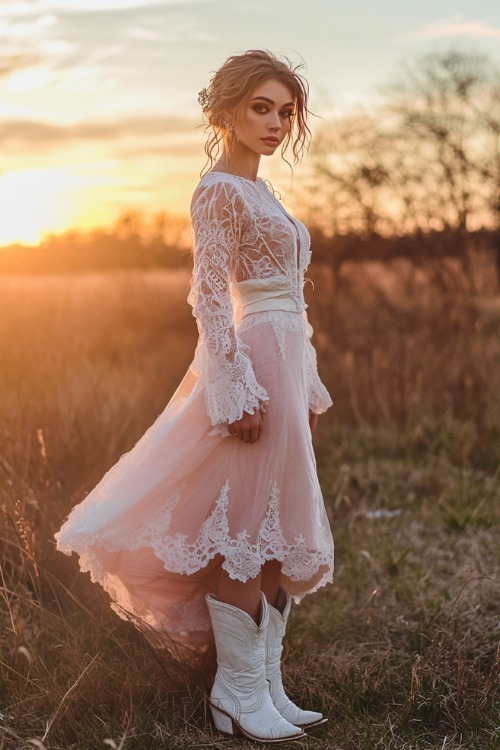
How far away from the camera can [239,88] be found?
2572 millimetres

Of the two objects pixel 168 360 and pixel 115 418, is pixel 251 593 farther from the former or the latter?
pixel 168 360

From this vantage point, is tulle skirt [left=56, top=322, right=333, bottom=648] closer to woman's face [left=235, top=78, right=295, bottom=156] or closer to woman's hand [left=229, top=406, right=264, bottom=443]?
woman's hand [left=229, top=406, right=264, bottom=443]

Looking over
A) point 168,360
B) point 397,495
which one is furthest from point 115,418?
point 168,360

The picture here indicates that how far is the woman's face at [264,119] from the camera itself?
8.47ft

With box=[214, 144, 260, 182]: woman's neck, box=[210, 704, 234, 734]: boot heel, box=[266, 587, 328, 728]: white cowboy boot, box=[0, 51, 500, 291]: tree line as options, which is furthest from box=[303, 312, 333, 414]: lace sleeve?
box=[0, 51, 500, 291]: tree line

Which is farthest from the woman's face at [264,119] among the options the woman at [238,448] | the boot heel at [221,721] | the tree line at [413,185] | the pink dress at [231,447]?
the tree line at [413,185]

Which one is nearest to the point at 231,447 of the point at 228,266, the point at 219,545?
the point at 219,545

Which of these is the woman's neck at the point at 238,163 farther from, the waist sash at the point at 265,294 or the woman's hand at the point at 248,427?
the woman's hand at the point at 248,427

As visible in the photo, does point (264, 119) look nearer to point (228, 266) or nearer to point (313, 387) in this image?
point (228, 266)

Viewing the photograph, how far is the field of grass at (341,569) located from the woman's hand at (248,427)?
84 centimetres

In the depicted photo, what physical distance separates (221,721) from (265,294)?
134 centimetres

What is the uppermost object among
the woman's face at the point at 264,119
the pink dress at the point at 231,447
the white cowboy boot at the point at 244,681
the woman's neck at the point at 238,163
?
the woman's face at the point at 264,119

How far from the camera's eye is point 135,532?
102 inches

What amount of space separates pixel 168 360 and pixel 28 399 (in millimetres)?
4320
